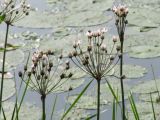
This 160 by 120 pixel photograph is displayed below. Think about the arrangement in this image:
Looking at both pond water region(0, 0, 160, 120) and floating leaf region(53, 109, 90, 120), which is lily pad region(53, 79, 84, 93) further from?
floating leaf region(53, 109, 90, 120)

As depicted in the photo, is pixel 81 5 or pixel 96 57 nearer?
pixel 96 57

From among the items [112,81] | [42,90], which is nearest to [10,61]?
[112,81]

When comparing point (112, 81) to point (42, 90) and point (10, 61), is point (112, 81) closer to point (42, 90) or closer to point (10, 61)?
point (10, 61)

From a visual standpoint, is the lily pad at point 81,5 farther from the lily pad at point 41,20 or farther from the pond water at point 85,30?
the lily pad at point 41,20

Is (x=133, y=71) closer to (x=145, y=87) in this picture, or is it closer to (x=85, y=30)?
(x=145, y=87)

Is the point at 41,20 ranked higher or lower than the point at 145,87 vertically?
higher

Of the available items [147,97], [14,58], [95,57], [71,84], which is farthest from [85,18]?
[95,57]

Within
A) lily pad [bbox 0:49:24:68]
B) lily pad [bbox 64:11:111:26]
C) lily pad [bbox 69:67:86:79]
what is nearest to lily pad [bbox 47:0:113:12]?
lily pad [bbox 64:11:111:26]

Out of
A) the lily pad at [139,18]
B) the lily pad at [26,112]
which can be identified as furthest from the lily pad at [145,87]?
the lily pad at [139,18]
